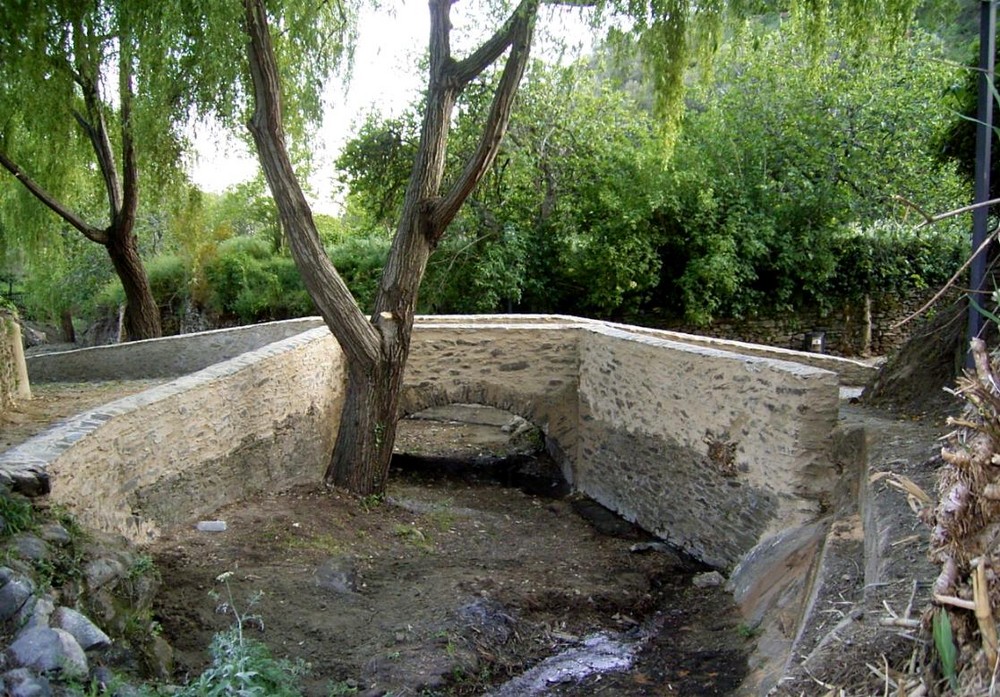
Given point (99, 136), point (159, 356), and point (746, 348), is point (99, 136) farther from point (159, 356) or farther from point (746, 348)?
point (746, 348)

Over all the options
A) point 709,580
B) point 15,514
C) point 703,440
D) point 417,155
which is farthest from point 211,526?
point 703,440

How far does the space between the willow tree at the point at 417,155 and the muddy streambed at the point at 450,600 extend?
871mm

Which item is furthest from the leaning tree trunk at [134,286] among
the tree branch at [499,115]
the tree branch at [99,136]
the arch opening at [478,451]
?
the tree branch at [499,115]

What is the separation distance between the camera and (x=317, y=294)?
749cm

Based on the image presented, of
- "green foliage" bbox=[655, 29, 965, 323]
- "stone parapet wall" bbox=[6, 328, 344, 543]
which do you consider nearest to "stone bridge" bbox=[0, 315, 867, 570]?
"stone parapet wall" bbox=[6, 328, 344, 543]

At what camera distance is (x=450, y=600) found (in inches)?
231

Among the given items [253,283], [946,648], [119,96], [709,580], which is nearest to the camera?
[946,648]

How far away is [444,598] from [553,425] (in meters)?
3.97

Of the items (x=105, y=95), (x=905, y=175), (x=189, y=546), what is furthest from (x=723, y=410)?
(x=905, y=175)

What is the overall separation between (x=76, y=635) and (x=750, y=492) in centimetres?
485

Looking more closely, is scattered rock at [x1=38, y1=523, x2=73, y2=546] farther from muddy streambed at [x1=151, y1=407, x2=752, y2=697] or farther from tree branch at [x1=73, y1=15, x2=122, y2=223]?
tree branch at [x1=73, y1=15, x2=122, y2=223]

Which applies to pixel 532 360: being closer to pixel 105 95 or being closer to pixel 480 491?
pixel 480 491

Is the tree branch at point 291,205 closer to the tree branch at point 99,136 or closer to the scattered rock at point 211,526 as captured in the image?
the scattered rock at point 211,526

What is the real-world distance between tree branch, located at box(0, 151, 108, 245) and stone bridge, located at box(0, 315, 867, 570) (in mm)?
3189
